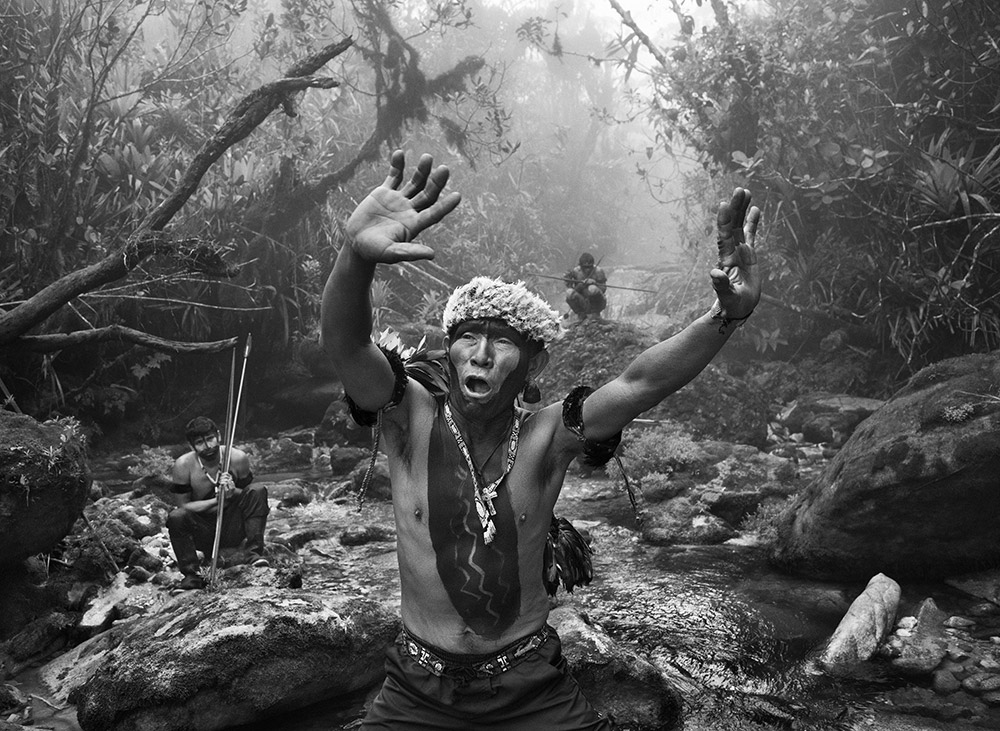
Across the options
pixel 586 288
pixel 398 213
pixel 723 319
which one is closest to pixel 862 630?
pixel 723 319

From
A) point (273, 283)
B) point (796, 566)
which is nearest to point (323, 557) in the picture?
point (796, 566)

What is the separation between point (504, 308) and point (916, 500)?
4912 mm

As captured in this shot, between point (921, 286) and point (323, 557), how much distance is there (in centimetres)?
832

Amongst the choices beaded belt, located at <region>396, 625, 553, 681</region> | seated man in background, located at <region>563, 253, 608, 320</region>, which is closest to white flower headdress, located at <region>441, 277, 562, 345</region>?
beaded belt, located at <region>396, 625, 553, 681</region>

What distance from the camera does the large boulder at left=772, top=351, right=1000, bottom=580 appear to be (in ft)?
20.6

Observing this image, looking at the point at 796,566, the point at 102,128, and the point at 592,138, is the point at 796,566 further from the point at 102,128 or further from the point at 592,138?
the point at 592,138

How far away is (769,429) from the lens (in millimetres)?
12375

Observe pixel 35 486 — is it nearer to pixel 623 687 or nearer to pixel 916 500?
pixel 623 687

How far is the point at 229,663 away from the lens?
432 centimetres

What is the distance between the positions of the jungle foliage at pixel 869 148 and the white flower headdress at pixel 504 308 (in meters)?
6.73

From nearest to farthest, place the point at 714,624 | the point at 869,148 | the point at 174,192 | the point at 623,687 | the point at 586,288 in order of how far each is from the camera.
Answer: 1. the point at 623,687
2. the point at 714,624
3. the point at 174,192
4. the point at 869,148
5. the point at 586,288

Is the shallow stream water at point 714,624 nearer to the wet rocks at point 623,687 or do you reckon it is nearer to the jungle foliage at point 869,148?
the wet rocks at point 623,687

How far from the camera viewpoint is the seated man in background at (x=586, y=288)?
544 inches

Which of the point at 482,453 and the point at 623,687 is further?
the point at 623,687
